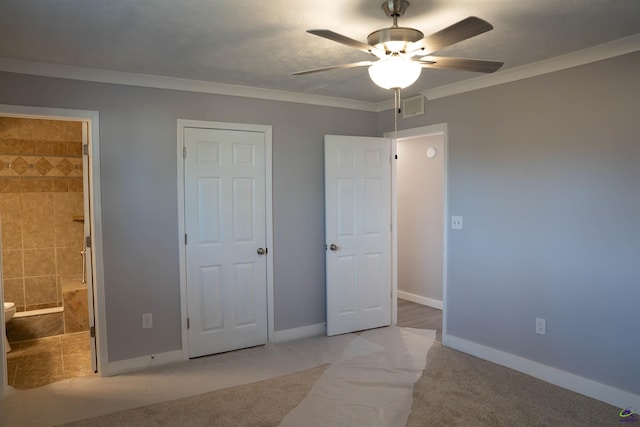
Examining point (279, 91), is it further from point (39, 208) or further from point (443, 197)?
point (39, 208)

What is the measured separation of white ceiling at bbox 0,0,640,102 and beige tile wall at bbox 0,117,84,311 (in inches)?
85.4

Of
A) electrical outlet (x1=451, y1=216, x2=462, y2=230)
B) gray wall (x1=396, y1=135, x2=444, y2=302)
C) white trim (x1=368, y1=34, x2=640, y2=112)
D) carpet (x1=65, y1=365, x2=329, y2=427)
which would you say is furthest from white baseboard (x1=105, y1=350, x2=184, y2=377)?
white trim (x1=368, y1=34, x2=640, y2=112)

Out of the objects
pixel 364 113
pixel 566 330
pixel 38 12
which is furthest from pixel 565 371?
pixel 38 12

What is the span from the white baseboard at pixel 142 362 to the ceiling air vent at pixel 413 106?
3063 millimetres

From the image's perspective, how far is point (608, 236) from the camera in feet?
9.54

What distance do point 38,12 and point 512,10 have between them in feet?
7.96

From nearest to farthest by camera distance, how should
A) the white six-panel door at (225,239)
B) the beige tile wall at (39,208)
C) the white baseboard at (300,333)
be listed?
the white six-panel door at (225,239)
the white baseboard at (300,333)
the beige tile wall at (39,208)

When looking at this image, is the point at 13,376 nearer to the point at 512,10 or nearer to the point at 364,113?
the point at 364,113

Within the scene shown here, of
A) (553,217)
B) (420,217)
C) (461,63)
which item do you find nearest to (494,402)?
(553,217)

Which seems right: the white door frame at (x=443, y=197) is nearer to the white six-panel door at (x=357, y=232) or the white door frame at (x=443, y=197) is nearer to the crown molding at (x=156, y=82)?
the white six-panel door at (x=357, y=232)

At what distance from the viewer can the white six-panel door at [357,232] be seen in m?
4.34

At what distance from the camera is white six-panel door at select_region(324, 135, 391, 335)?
4336 millimetres

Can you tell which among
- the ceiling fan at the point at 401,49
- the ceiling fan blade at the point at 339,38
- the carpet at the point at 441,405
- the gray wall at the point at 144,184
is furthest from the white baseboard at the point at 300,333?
the ceiling fan blade at the point at 339,38

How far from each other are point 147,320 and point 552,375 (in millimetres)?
3165
